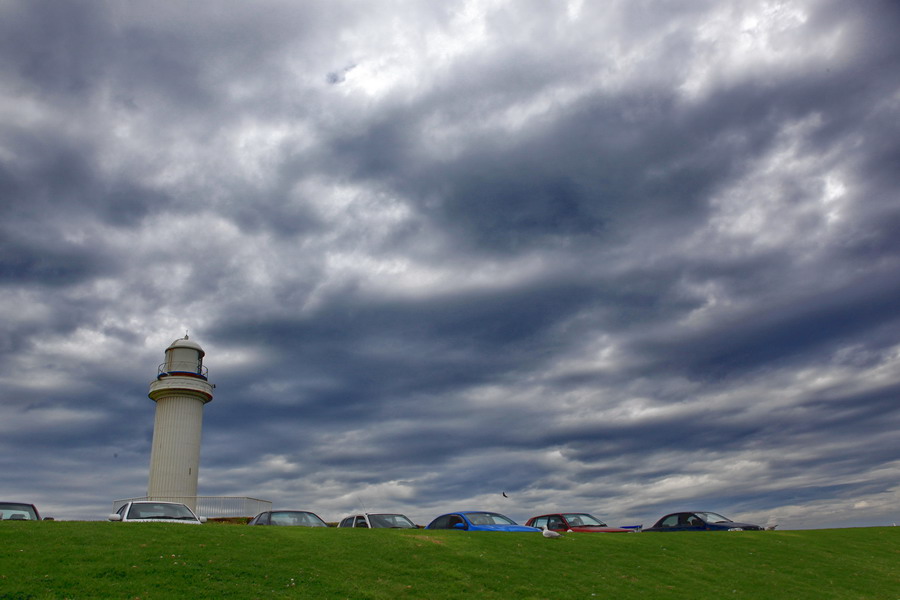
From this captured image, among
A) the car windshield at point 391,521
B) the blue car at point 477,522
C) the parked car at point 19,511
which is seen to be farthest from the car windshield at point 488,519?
the parked car at point 19,511

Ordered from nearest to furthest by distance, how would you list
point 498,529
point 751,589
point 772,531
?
point 751,589
point 498,529
point 772,531

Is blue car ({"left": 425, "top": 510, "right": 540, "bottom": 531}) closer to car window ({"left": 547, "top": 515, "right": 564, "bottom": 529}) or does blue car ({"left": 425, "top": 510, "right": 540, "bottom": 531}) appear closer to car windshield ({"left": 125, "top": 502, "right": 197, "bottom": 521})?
car window ({"left": 547, "top": 515, "right": 564, "bottom": 529})

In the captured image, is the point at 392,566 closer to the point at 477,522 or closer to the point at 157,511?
the point at 477,522

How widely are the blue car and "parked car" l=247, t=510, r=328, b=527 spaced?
4530 millimetres

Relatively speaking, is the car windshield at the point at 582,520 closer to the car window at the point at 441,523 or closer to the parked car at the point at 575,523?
the parked car at the point at 575,523

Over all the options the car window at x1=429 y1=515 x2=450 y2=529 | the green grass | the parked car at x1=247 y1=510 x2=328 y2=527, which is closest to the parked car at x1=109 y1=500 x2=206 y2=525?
the green grass

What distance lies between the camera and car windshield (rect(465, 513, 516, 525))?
2261cm

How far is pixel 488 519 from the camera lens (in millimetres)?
22875

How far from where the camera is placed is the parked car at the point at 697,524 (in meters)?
28.9

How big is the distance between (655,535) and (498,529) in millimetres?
7480

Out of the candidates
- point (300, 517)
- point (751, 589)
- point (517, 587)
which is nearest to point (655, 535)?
point (751, 589)

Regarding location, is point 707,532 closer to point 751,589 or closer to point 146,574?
point 751,589

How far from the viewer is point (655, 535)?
82.9 feet

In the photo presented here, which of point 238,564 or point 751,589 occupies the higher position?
point 238,564
